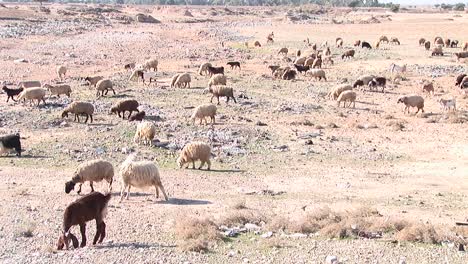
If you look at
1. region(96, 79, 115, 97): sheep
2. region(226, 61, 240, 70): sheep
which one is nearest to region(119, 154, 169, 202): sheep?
region(96, 79, 115, 97): sheep

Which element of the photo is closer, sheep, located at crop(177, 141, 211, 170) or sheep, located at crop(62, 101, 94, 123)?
sheep, located at crop(177, 141, 211, 170)

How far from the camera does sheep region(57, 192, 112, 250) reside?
440 inches

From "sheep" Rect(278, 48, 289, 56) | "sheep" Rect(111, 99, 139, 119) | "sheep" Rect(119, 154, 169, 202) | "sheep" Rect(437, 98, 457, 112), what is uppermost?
"sheep" Rect(119, 154, 169, 202)

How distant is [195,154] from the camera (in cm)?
1798

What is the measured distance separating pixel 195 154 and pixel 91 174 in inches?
143

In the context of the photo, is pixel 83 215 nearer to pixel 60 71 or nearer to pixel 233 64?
pixel 60 71

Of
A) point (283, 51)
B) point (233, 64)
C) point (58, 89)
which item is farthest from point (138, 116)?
point (283, 51)

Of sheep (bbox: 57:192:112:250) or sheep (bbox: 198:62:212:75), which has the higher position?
sheep (bbox: 57:192:112:250)

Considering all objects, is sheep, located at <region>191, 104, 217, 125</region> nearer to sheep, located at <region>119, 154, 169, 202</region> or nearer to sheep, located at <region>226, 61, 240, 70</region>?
sheep, located at <region>119, 154, 169, 202</region>

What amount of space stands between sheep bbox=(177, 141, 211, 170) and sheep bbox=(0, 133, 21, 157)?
5.20 metres

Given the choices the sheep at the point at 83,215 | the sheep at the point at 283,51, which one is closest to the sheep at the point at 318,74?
the sheep at the point at 283,51

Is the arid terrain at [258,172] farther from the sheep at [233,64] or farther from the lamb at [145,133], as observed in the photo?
the sheep at [233,64]

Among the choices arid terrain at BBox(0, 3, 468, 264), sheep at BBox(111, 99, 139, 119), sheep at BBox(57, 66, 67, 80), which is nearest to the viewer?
arid terrain at BBox(0, 3, 468, 264)

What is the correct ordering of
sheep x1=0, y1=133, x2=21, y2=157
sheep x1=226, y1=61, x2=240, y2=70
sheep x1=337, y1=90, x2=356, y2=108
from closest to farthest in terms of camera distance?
1. sheep x1=0, y1=133, x2=21, y2=157
2. sheep x1=337, y1=90, x2=356, y2=108
3. sheep x1=226, y1=61, x2=240, y2=70
